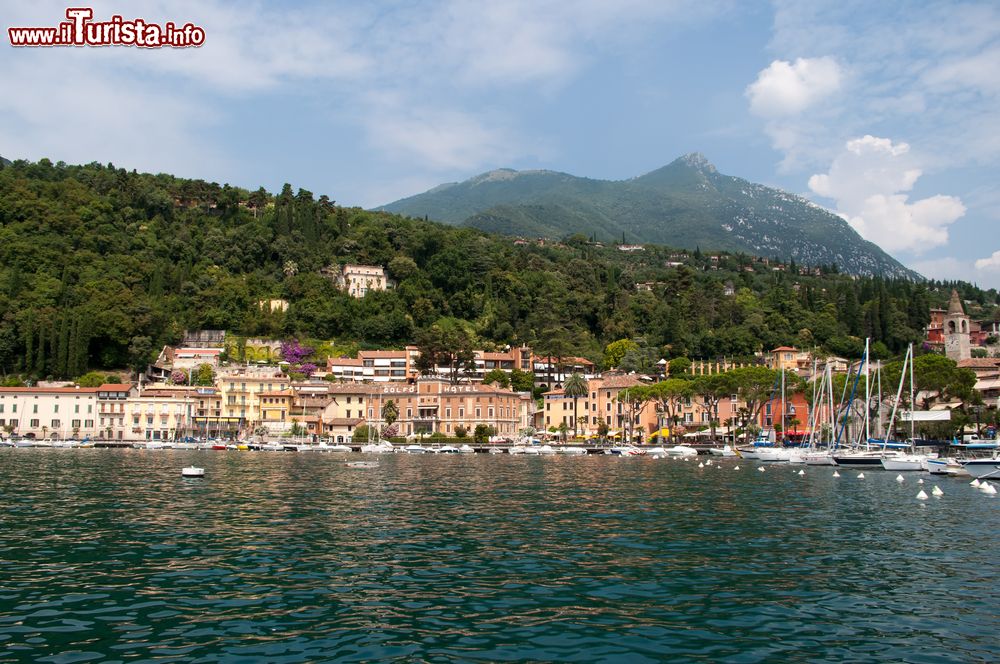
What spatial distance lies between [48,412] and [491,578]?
100209 mm

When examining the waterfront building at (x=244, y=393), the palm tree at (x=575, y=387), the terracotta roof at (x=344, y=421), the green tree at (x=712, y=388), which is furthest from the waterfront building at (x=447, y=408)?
the green tree at (x=712, y=388)

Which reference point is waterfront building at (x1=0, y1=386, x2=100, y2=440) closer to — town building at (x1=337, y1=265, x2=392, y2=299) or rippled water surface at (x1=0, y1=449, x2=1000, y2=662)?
town building at (x1=337, y1=265, x2=392, y2=299)

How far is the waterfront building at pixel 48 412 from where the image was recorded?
326 ft

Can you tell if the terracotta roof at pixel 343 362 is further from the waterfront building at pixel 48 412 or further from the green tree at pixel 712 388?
the green tree at pixel 712 388

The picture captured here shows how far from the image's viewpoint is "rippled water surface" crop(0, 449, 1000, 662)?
13.2m

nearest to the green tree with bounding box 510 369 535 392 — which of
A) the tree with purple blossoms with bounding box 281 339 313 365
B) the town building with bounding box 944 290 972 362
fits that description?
the tree with purple blossoms with bounding box 281 339 313 365

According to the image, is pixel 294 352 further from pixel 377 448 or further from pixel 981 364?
pixel 981 364

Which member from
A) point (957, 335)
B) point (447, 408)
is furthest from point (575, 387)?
point (957, 335)

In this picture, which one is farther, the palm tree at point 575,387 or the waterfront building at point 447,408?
the palm tree at point 575,387

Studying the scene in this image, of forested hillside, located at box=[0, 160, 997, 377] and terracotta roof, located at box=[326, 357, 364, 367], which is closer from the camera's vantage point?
forested hillside, located at box=[0, 160, 997, 377]

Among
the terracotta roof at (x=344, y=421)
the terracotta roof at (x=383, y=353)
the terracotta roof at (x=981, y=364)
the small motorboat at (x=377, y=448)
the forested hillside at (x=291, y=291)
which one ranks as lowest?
the small motorboat at (x=377, y=448)

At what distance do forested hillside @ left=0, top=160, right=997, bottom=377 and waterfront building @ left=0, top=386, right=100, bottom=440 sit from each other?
6.78 meters

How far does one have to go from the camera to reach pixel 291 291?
429ft

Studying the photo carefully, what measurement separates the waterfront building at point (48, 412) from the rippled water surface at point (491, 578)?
71.5 meters
